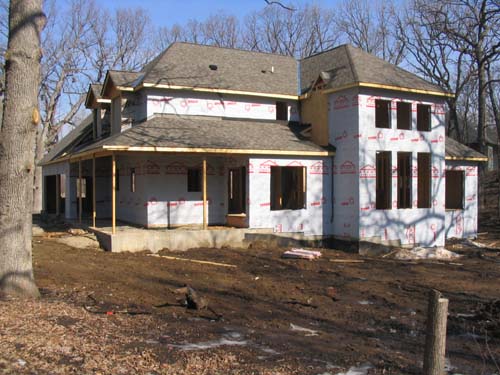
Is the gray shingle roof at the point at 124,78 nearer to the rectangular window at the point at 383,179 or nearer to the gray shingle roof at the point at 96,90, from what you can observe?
the gray shingle roof at the point at 96,90

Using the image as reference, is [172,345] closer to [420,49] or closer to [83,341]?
[83,341]

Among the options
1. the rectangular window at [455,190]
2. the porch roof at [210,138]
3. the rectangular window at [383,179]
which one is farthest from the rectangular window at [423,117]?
the rectangular window at [455,190]

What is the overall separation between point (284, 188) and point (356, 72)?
585cm

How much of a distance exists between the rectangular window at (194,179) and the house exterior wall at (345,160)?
4874 mm

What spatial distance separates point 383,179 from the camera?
67.1ft

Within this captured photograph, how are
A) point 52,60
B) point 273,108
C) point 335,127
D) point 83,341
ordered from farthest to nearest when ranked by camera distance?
point 52,60 → point 273,108 → point 335,127 → point 83,341

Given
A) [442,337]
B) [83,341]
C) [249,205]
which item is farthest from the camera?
[249,205]

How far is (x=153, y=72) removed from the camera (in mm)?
19469

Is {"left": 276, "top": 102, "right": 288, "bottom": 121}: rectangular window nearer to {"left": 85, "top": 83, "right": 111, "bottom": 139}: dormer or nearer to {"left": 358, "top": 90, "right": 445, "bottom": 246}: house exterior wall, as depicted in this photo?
{"left": 358, "top": 90, "right": 445, "bottom": 246}: house exterior wall

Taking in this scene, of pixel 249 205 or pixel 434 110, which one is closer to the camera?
pixel 249 205

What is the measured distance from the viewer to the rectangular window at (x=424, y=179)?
1928cm

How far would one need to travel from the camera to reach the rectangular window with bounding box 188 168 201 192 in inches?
739

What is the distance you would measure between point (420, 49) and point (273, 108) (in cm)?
2107

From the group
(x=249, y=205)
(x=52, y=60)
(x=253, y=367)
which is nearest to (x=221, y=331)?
(x=253, y=367)
